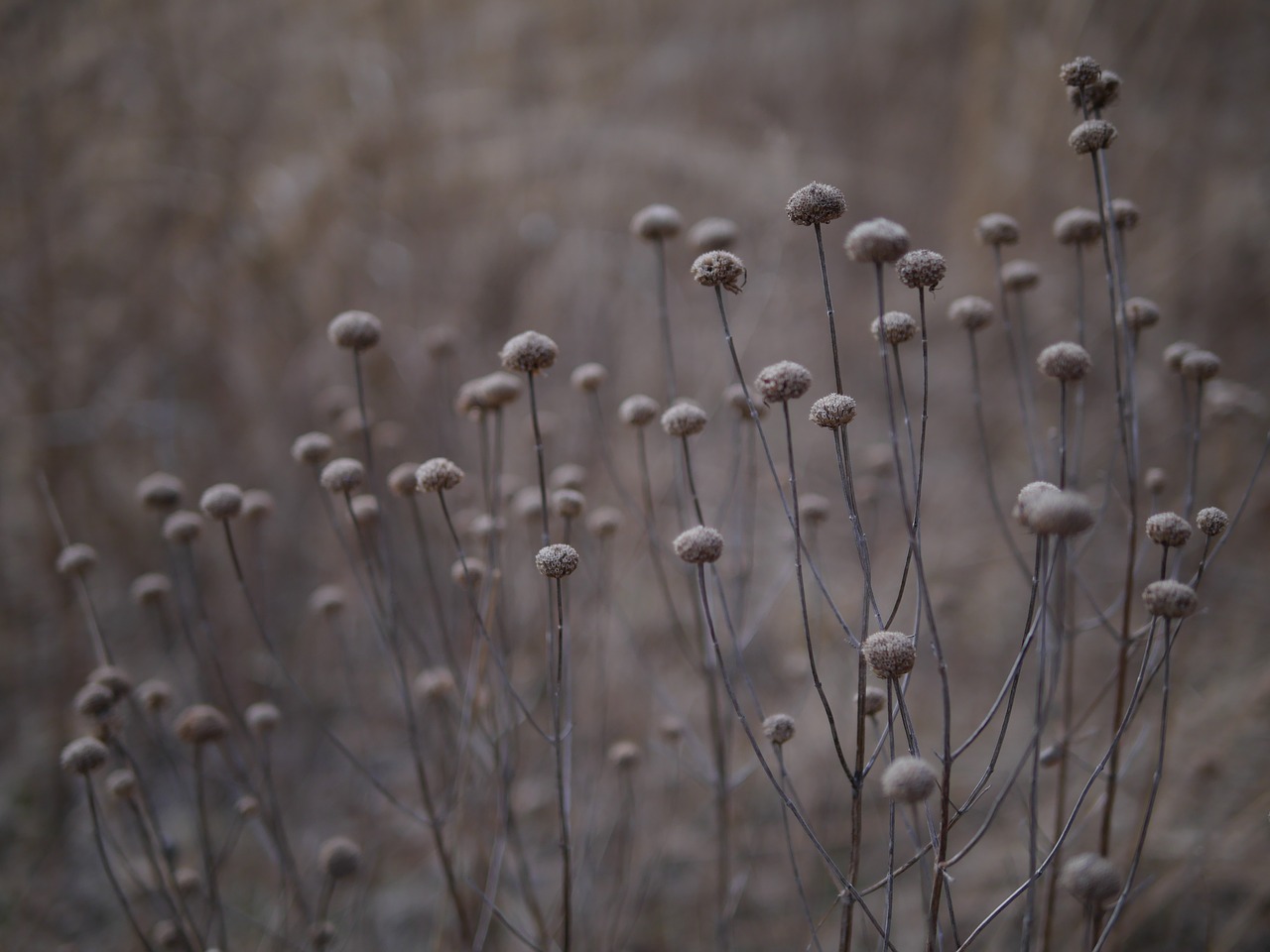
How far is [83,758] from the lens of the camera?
35.4 inches

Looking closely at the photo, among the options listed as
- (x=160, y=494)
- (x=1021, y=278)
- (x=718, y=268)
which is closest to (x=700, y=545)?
(x=718, y=268)

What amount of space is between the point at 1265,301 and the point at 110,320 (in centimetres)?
350

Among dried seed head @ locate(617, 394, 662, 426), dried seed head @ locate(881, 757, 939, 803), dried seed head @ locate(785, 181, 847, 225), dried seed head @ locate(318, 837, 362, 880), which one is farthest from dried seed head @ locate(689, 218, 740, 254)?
dried seed head @ locate(318, 837, 362, 880)

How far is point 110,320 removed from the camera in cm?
234

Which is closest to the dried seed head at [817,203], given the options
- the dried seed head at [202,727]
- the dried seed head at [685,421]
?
the dried seed head at [685,421]

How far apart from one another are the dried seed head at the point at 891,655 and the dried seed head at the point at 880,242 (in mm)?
341

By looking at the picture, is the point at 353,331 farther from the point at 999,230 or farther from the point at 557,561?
the point at 999,230

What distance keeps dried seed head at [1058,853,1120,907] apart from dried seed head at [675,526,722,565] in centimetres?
39

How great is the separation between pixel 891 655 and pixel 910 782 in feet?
0.43

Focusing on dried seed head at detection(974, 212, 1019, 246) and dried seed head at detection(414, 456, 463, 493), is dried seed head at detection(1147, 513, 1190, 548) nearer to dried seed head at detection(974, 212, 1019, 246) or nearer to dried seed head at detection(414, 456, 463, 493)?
dried seed head at detection(974, 212, 1019, 246)

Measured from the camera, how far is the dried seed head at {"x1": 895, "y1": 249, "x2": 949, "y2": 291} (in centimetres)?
73

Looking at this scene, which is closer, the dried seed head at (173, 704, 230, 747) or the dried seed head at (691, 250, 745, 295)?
the dried seed head at (691, 250, 745, 295)

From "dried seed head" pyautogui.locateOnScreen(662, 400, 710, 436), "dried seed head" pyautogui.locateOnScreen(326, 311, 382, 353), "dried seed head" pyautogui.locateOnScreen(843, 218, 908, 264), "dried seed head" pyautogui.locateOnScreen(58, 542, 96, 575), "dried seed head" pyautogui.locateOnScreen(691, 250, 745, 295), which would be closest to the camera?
"dried seed head" pyautogui.locateOnScreen(843, 218, 908, 264)

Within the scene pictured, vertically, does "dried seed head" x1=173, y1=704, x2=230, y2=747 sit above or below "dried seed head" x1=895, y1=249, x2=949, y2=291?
below
